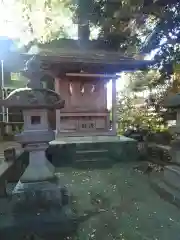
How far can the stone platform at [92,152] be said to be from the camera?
7.70m

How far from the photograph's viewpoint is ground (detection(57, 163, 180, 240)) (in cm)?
320

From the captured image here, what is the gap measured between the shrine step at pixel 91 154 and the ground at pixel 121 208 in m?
1.68

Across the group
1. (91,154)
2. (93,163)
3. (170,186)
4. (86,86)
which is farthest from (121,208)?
(86,86)

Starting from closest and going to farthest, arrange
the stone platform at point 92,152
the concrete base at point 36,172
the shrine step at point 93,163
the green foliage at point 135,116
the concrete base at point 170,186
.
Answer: the concrete base at point 36,172 → the concrete base at point 170,186 → the shrine step at point 93,163 → the stone platform at point 92,152 → the green foliage at point 135,116

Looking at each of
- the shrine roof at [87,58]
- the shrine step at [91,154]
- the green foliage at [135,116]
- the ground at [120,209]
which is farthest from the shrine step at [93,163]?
the shrine roof at [87,58]

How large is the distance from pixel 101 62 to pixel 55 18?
441cm

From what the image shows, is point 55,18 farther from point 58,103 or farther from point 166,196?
point 166,196

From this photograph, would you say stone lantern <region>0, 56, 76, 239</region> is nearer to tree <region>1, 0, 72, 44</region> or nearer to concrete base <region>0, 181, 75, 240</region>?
concrete base <region>0, 181, 75, 240</region>

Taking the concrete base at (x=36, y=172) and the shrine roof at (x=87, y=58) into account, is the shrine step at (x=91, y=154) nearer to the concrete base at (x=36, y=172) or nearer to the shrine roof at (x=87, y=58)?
the shrine roof at (x=87, y=58)

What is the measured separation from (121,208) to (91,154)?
394 centimetres

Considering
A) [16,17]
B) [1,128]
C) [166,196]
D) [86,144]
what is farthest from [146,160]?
[16,17]

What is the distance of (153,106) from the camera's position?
10656 millimetres

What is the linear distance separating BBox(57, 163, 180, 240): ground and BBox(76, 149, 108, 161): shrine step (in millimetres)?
1676

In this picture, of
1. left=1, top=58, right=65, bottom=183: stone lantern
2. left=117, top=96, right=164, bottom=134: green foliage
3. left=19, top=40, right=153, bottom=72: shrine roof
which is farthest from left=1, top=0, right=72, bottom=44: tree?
left=1, top=58, right=65, bottom=183: stone lantern
